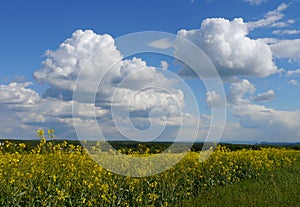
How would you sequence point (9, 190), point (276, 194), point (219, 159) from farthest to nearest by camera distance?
point (219, 159)
point (276, 194)
point (9, 190)

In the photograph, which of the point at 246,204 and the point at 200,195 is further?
the point at 200,195

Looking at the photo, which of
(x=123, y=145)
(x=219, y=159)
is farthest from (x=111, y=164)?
(x=219, y=159)

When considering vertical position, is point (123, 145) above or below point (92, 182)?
above

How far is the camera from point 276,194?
33.1 feet

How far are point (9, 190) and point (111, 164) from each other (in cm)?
299

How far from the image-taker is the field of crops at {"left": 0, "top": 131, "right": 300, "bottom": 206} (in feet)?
23.3

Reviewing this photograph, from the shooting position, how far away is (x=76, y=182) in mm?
7906

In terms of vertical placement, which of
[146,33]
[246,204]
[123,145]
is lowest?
[246,204]

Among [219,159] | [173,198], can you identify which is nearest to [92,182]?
[173,198]

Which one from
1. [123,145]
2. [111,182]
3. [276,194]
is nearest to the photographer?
[111,182]

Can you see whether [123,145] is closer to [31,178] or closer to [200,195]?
[200,195]

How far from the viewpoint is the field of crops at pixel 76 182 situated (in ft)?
23.3

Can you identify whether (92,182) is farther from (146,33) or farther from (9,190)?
(146,33)

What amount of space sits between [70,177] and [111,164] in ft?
5.30
